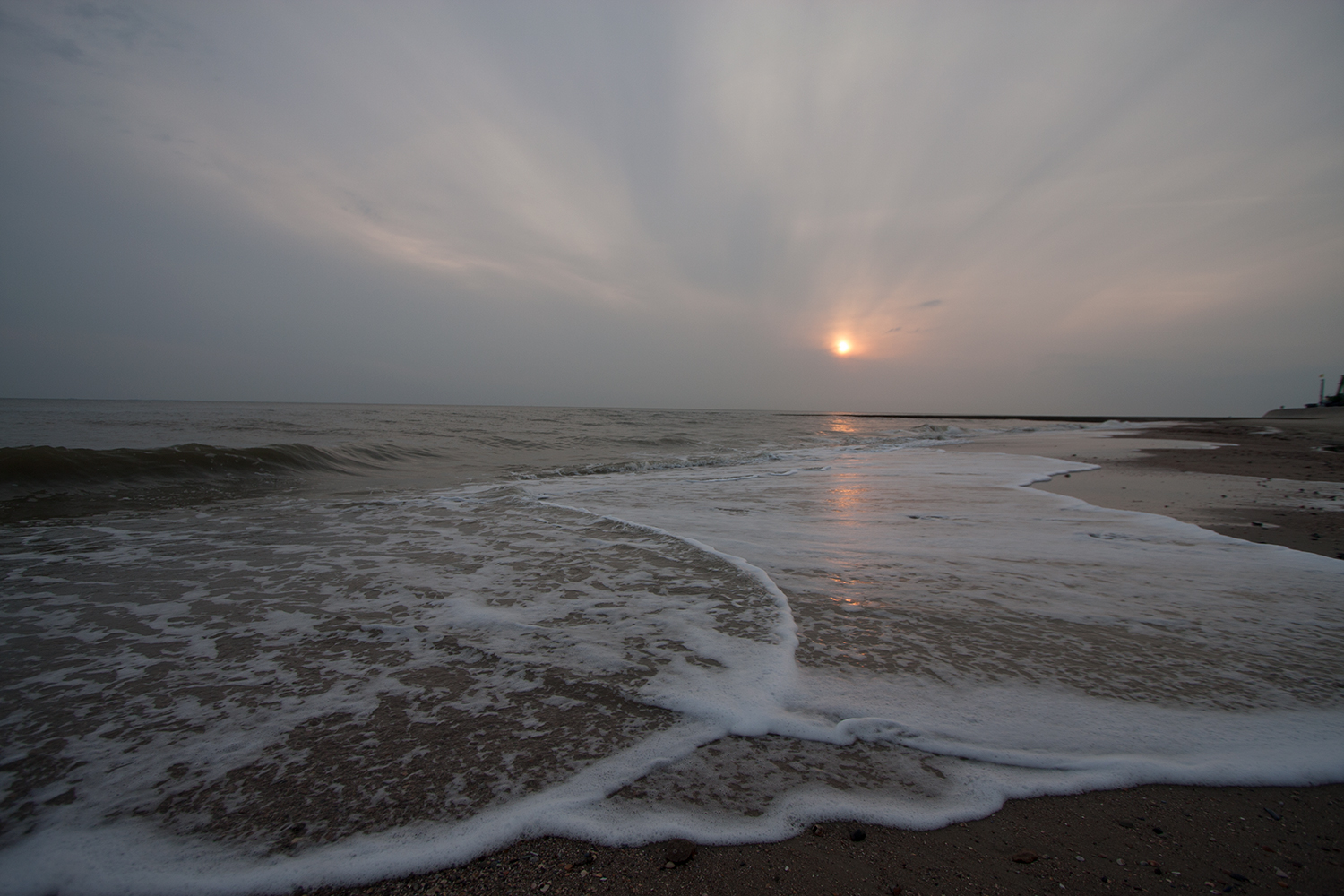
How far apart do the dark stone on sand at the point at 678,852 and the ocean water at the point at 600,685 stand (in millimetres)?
45

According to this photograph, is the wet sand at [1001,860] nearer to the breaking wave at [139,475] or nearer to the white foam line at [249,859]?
the white foam line at [249,859]

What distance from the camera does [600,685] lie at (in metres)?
2.36

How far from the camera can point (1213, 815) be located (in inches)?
62.4

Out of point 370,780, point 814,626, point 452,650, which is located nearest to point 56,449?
point 452,650

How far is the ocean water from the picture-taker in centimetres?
159

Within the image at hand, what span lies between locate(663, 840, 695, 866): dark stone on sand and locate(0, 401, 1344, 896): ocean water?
4 centimetres

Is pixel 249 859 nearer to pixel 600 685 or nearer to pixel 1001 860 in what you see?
pixel 600 685

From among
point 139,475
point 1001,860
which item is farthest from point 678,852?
point 139,475

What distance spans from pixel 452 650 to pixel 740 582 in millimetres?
1921

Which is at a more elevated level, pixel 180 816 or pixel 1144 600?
pixel 1144 600

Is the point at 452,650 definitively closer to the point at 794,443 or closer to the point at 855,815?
the point at 855,815

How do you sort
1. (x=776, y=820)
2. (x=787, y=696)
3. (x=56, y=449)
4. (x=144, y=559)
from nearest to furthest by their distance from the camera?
(x=776, y=820), (x=787, y=696), (x=144, y=559), (x=56, y=449)

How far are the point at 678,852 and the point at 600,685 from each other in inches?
38.4

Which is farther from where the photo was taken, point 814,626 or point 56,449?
point 56,449
